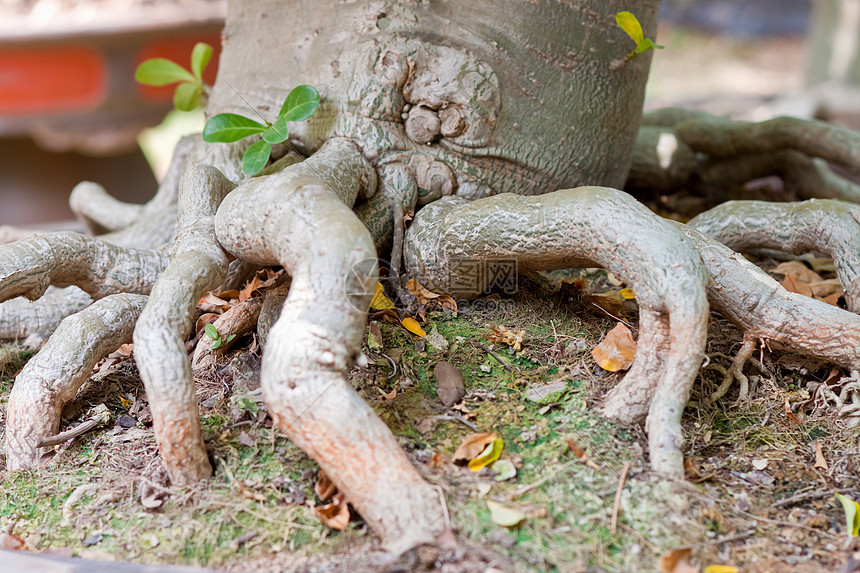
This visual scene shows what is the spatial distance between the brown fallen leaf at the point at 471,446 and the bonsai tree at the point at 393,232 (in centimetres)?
16

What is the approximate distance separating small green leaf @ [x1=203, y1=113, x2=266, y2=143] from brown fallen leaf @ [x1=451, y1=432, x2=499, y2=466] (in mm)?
1032

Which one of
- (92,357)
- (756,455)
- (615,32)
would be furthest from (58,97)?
(756,455)

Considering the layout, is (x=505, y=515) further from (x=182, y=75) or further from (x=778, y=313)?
(x=182, y=75)

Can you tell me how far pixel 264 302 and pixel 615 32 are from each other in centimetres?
146

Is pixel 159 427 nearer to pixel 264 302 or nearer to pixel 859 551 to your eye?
pixel 264 302

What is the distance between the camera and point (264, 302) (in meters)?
2.05

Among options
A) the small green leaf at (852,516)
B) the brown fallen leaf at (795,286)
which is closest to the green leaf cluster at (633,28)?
the brown fallen leaf at (795,286)

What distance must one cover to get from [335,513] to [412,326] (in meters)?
0.62

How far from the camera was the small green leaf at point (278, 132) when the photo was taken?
2033 mm

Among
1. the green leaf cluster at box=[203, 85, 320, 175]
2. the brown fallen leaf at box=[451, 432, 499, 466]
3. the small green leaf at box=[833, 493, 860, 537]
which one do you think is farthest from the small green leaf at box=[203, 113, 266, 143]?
the small green leaf at box=[833, 493, 860, 537]

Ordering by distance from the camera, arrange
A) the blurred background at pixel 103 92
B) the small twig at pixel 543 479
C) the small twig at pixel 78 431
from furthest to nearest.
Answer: the blurred background at pixel 103 92 < the small twig at pixel 78 431 < the small twig at pixel 543 479

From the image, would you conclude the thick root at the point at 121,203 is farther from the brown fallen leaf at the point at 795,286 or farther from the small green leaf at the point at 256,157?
the brown fallen leaf at the point at 795,286

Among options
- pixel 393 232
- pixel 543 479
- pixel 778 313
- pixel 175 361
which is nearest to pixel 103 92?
pixel 393 232

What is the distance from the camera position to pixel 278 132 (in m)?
2.04
